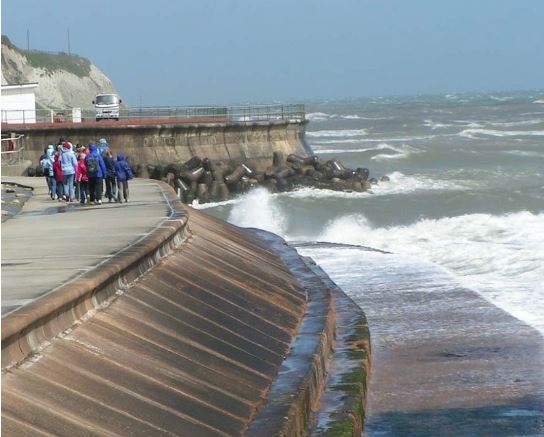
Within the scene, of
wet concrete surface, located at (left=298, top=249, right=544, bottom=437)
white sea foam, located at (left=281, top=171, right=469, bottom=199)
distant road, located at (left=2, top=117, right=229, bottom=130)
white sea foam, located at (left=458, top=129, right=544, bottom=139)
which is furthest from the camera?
white sea foam, located at (left=458, top=129, right=544, bottom=139)

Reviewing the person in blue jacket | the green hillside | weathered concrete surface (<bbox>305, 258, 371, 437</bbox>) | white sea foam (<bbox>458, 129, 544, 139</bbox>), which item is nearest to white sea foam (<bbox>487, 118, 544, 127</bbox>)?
white sea foam (<bbox>458, 129, 544, 139</bbox>)

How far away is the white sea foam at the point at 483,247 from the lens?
19.1 metres

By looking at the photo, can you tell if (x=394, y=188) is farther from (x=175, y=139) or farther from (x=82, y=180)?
(x=82, y=180)

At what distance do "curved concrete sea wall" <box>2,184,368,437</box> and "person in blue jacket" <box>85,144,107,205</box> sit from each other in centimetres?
731

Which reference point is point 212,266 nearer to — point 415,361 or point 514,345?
point 415,361

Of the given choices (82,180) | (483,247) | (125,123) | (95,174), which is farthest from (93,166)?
(125,123)

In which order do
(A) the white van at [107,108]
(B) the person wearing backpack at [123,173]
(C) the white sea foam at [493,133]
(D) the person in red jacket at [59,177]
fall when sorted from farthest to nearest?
(C) the white sea foam at [493,133], (A) the white van at [107,108], (D) the person in red jacket at [59,177], (B) the person wearing backpack at [123,173]

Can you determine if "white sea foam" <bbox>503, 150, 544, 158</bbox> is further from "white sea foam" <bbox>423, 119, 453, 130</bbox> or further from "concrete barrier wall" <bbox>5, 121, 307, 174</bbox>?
"white sea foam" <bbox>423, 119, 453, 130</bbox>

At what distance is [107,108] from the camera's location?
5275 centimetres

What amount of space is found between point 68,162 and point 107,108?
29.4 metres

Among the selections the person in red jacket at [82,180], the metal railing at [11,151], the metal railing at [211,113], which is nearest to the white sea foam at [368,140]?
the metal railing at [211,113]

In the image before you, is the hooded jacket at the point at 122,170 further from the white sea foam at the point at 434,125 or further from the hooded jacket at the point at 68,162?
the white sea foam at the point at 434,125

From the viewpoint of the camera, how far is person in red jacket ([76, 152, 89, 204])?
2292 cm

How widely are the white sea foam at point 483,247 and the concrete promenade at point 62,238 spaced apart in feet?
16.0
